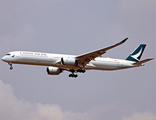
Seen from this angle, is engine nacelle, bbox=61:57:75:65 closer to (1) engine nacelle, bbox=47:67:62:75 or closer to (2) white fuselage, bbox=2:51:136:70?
(2) white fuselage, bbox=2:51:136:70

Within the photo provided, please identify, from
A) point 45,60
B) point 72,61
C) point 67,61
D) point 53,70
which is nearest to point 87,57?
point 72,61

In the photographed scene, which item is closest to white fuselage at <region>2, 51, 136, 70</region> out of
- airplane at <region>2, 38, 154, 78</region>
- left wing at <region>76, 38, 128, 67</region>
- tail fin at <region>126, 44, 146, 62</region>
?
airplane at <region>2, 38, 154, 78</region>

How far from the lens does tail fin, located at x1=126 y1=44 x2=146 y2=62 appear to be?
207 feet

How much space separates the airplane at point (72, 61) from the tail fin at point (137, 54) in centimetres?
161

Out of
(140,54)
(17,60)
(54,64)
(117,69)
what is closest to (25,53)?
(17,60)

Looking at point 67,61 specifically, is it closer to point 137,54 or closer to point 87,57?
point 87,57

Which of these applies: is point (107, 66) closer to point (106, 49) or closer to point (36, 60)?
point (106, 49)

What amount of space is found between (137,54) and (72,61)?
15.8 meters

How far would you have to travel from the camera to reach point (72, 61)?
54875 mm

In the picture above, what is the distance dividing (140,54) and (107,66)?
396 inches

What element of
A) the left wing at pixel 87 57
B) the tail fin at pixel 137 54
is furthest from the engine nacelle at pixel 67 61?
→ the tail fin at pixel 137 54

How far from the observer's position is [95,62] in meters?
57.3

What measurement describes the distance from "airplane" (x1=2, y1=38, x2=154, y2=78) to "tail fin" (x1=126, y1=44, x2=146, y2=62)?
1613mm

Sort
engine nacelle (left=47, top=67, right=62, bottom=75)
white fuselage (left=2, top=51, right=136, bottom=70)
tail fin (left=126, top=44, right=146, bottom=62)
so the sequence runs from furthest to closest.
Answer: tail fin (left=126, top=44, right=146, bottom=62)
engine nacelle (left=47, top=67, right=62, bottom=75)
white fuselage (left=2, top=51, right=136, bottom=70)
